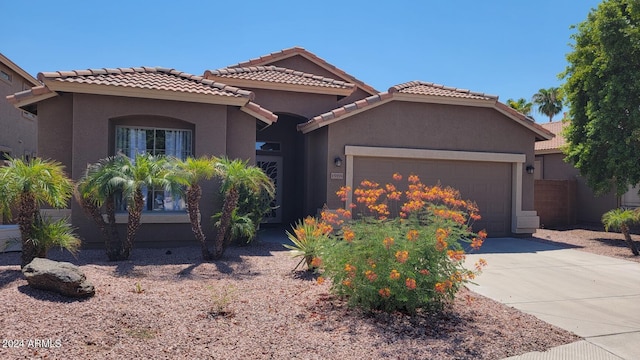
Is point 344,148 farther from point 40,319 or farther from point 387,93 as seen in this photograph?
point 40,319

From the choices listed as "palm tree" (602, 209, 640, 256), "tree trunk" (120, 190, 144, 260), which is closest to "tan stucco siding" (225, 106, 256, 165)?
"tree trunk" (120, 190, 144, 260)

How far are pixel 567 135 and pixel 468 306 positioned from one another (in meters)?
12.2

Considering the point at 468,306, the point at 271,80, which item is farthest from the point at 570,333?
the point at 271,80

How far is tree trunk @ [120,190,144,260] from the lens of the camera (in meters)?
9.08

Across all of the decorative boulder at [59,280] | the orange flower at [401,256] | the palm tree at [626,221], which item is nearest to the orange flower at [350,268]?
the orange flower at [401,256]

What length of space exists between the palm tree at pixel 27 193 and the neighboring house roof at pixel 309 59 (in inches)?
430

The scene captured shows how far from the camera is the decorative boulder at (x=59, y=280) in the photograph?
6.02 metres

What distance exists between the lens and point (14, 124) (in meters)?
19.8

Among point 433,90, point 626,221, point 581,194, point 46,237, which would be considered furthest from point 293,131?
point 581,194

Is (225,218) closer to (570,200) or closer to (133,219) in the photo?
(133,219)

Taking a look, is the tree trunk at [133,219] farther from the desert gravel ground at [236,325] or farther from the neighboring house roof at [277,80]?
the neighboring house roof at [277,80]

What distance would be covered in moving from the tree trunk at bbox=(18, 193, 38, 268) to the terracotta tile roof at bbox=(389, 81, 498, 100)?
31.1 feet

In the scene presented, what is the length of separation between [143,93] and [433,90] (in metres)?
8.59

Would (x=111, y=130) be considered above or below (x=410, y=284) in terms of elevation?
above
